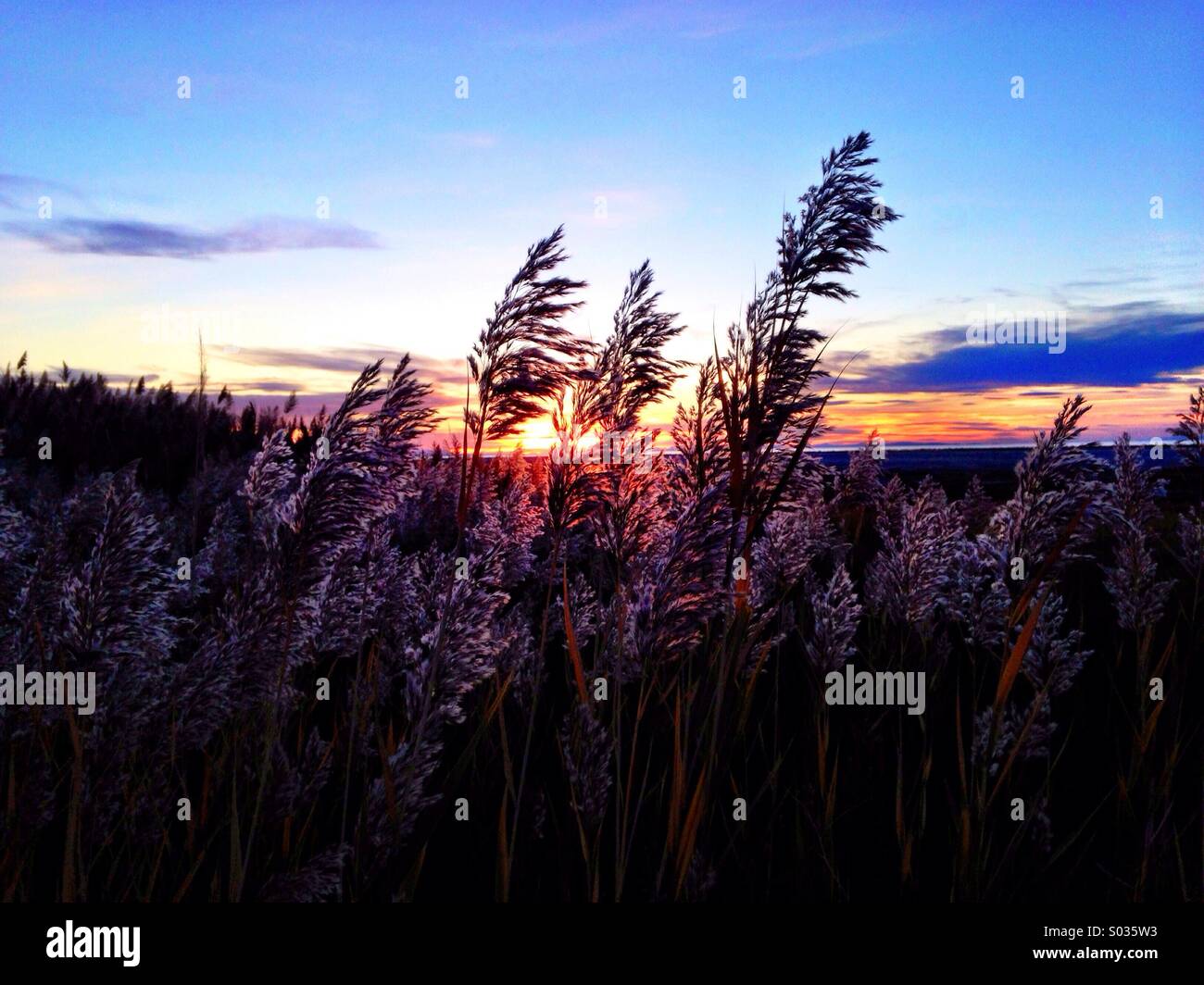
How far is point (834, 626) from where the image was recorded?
3016 mm

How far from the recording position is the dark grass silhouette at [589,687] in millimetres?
2182

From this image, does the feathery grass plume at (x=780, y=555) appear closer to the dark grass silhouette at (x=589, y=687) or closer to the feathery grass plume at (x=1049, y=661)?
the dark grass silhouette at (x=589, y=687)

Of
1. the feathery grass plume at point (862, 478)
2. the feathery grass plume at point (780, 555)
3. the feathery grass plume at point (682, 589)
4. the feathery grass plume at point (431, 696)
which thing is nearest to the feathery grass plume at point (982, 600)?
the feathery grass plume at point (780, 555)

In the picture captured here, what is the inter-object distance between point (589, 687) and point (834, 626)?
0.84 meters

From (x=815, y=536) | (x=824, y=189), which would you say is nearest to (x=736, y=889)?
(x=824, y=189)

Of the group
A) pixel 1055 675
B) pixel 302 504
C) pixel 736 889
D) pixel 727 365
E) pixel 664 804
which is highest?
pixel 727 365

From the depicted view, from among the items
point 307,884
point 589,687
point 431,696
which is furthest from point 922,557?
point 307,884

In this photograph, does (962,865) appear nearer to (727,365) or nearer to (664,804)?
(664,804)

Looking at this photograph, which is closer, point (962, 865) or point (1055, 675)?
point (962, 865)

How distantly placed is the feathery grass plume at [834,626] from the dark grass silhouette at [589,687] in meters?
0.01

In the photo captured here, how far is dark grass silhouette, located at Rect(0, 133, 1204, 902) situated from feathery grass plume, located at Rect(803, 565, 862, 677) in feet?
0.04

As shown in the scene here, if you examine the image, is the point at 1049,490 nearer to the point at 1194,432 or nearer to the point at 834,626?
the point at 834,626
